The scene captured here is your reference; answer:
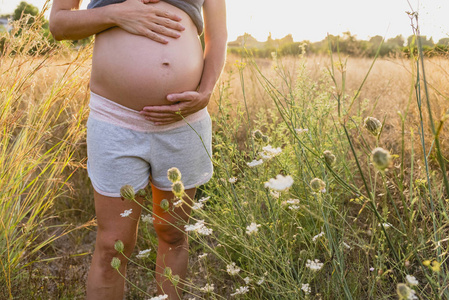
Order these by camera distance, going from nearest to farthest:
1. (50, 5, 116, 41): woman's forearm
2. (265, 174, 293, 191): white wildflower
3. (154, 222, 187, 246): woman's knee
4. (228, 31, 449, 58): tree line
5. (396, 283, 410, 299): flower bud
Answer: (396, 283, 410, 299): flower bud < (265, 174, 293, 191): white wildflower < (228, 31, 449, 58): tree line < (50, 5, 116, 41): woman's forearm < (154, 222, 187, 246): woman's knee

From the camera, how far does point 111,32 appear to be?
1630 millimetres

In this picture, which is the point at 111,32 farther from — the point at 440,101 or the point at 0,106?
the point at 440,101

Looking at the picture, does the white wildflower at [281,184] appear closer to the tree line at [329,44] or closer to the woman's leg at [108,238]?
the tree line at [329,44]

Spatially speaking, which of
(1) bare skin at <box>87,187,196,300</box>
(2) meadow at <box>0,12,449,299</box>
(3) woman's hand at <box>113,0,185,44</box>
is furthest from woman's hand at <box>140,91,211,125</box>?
(1) bare skin at <box>87,187,196,300</box>

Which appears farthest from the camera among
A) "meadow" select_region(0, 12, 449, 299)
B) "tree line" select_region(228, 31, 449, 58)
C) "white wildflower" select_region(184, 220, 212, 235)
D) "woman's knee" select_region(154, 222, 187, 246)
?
"woman's knee" select_region(154, 222, 187, 246)

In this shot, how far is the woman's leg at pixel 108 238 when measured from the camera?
5.34 feet

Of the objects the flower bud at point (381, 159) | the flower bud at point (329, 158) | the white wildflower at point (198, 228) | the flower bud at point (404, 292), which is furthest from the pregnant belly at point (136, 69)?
the flower bud at point (404, 292)

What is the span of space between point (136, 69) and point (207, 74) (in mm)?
320

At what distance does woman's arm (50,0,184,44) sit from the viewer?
1.55 m

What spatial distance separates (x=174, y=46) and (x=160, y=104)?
0.24 metres

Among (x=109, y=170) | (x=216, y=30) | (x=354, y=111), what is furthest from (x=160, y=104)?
(x=354, y=111)

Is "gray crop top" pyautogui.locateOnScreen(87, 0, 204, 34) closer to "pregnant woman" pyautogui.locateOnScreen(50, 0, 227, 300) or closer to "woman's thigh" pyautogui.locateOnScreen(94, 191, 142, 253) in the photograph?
"pregnant woman" pyautogui.locateOnScreen(50, 0, 227, 300)

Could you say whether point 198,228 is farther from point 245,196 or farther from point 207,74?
point 207,74

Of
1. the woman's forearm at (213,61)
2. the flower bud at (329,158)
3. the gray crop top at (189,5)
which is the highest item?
the gray crop top at (189,5)
